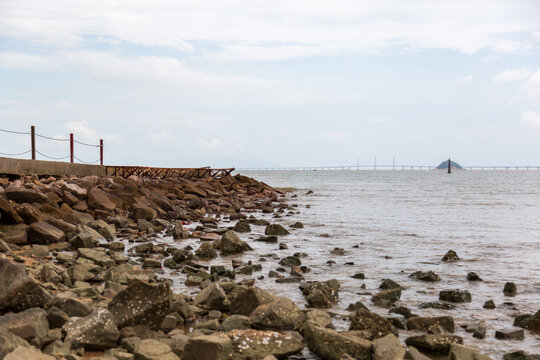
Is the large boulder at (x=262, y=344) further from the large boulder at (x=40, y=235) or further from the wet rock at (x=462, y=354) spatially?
the large boulder at (x=40, y=235)

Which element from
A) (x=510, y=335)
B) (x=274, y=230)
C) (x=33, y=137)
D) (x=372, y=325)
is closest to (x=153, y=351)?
(x=372, y=325)

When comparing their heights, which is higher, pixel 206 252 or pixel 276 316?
pixel 276 316

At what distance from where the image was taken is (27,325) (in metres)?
4.44

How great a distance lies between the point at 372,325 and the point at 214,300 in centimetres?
185

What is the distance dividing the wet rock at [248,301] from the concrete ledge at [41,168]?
1493cm

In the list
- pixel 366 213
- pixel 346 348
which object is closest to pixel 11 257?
pixel 346 348

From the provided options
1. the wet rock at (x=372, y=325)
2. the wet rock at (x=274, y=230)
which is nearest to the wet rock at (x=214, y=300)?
the wet rock at (x=372, y=325)

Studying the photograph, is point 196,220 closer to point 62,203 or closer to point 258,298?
point 62,203

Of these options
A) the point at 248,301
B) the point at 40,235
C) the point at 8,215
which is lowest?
the point at 248,301

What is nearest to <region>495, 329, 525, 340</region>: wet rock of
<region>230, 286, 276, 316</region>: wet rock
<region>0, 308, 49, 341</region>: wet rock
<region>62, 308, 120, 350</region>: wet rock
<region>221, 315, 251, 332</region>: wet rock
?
<region>230, 286, 276, 316</region>: wet rock

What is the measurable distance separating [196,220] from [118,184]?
3998mm

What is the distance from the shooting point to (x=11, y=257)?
8.00 meters

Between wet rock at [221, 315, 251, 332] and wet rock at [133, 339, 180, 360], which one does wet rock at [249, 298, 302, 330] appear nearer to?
wet rock at [221, 315, 251, 332]

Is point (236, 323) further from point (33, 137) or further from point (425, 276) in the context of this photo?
point (33, 137)
